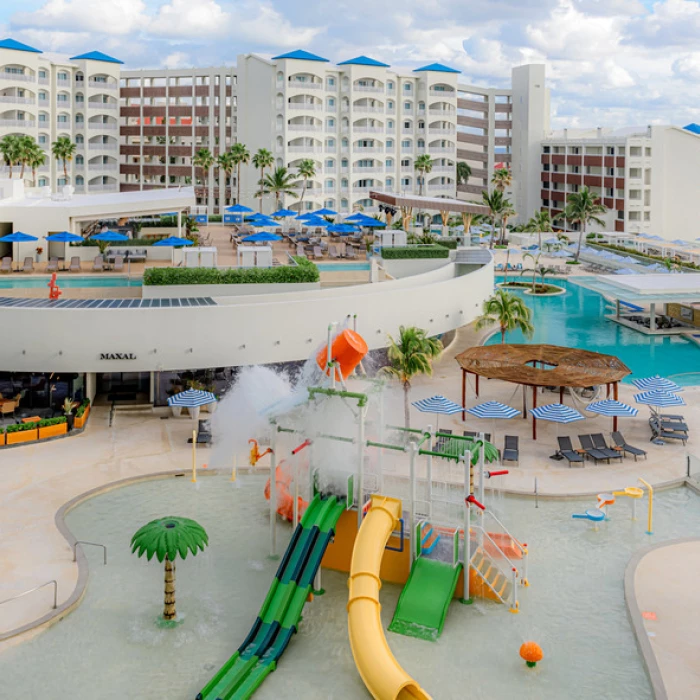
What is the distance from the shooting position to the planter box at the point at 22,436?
3019 cm

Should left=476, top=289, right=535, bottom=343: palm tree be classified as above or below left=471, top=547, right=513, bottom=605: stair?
above

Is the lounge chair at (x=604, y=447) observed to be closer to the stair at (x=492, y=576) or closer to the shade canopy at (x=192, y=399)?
the stair at (x=492, y=576)

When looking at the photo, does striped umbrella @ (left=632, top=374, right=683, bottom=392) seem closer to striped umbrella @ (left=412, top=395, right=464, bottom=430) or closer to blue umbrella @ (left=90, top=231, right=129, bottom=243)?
striped umbrella @ (left=412, top=395, right=464, bottom=430)

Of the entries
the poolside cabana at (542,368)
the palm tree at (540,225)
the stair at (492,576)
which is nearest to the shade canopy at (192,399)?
the poolside cabana at (542,368)

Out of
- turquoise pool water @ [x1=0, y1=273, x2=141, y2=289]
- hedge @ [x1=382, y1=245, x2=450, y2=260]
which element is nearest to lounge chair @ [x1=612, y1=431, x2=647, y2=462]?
turquoise pool water @ [x1=0, y1=273, x2=141, y2=289]

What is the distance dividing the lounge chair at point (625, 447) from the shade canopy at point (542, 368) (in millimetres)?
2408

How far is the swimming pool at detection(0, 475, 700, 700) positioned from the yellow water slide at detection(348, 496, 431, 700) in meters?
0.75

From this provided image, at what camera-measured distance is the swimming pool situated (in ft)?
57.1

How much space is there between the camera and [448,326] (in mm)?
41812

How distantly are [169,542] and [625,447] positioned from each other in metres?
16.8

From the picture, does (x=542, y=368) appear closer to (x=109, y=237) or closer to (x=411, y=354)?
(x=411, y=354)

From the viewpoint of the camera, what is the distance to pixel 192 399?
1200 inches

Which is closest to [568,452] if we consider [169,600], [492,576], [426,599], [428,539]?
[492,576]

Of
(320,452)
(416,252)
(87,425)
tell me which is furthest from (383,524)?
(416,252)
